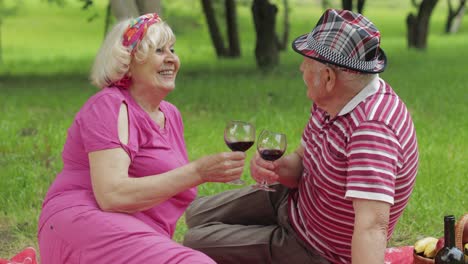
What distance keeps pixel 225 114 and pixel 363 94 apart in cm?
654

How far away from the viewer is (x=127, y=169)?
401 centimetres

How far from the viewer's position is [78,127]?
4129mm

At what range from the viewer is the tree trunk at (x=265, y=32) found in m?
16.3

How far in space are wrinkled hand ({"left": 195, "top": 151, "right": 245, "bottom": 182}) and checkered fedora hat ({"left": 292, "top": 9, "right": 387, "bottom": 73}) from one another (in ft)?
1.84

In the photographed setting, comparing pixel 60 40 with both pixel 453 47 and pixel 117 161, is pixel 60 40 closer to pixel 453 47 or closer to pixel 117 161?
pixel 453 47

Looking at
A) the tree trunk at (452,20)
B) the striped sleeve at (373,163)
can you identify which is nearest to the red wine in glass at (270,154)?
the striped sleeve at (373,163)

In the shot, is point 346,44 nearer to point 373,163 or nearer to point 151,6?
point 373,163

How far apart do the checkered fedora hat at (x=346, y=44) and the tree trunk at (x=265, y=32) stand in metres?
12.3

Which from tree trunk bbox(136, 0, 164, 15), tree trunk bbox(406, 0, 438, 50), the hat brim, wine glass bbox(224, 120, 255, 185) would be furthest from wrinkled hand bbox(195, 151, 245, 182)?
tree trunk bbox(406, 0, 438, 50)

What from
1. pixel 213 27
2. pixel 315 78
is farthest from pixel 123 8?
pixel 213 27

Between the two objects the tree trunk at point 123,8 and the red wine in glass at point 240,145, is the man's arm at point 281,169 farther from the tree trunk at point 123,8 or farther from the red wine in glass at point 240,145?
the tree trunk at point 123,8

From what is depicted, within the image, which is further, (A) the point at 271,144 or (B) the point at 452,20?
(B) the point at 452,20

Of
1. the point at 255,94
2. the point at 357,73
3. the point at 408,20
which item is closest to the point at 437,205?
the point at 357,73

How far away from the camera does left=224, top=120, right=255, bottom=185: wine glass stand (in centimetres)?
410
